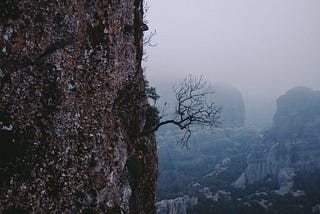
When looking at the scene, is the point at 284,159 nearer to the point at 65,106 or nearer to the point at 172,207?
the point at 172,207

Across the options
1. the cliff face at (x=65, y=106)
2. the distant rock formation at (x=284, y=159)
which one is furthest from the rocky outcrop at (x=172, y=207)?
the cliff face at (x=65, y=106)

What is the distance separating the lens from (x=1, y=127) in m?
12.1

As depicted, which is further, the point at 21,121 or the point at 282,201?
the point at 282,201

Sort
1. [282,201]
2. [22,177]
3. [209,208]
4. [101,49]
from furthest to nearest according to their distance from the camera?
[282,201]
[209,208]
[101,49]
[22,177]

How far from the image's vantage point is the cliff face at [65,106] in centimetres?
1229

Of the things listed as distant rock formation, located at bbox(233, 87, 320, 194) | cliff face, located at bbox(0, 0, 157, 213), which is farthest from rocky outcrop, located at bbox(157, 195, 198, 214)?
cliff face, located at bbox(0, 0, 157, 213)

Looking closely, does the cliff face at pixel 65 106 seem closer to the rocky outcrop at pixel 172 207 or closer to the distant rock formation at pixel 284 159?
the rocky outcrop at pixel 172 207

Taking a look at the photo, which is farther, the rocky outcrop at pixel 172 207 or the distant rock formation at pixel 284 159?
the distant rock formation at pixel 284 159

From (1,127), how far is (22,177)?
201cm

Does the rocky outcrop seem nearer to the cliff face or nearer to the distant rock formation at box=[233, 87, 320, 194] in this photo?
the distant rock formation at box=[233, 87, 320, 194]

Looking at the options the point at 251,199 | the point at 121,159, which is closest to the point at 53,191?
Result: the point at 121,159

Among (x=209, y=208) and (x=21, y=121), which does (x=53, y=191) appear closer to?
(x=21, y=121)

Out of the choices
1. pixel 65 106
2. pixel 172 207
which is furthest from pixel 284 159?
Answer: pixel 65 106

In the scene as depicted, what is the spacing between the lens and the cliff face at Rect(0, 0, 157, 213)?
1229 centimetres
